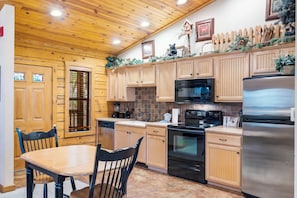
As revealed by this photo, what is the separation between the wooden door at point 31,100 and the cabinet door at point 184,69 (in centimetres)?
264

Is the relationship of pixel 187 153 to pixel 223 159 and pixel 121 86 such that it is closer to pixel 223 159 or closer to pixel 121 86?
pixel 223 159

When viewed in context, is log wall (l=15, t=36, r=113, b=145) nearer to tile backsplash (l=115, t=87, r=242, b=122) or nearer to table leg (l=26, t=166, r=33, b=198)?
tile backsplash (l=115, t=87, r=242, b=122)

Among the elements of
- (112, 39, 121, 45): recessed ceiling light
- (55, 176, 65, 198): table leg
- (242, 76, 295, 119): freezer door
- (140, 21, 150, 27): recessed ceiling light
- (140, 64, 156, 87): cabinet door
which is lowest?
(55, 176, 65, 198): table leg

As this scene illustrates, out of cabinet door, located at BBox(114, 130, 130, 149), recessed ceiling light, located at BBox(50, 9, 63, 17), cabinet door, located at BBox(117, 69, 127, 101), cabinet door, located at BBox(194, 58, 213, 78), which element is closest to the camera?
recessed ceiling light, located at BBox(50, 9, 63, 17)

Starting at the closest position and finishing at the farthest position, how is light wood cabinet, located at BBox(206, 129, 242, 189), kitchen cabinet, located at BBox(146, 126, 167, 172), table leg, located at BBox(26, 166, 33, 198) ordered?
table leg, located at BBox(26, 166, 33, 198) → light wood cabinet, located at BBox(206, 129, 242, 189) → kitchen cabinet, located at BBox(146, 126, 167, 172)

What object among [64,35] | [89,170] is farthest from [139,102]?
[89,170]

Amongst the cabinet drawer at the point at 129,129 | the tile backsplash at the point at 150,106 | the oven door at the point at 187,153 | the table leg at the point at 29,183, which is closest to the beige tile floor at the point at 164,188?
the oven door at the point at 187,153

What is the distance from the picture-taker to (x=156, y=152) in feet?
14.9

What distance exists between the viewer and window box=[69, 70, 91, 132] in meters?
5.56

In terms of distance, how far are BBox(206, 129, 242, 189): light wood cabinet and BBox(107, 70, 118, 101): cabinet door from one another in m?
2.85

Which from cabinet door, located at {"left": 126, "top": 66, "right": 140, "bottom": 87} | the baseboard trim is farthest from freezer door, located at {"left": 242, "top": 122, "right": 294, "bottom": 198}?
the baseboard trim

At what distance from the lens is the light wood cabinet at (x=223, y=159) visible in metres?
3.48

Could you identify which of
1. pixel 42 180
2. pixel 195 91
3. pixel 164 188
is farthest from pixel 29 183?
pixel 195 91

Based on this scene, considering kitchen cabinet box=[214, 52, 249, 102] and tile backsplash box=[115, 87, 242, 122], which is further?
tile backsplash box=[115, 87, 242, 122]
